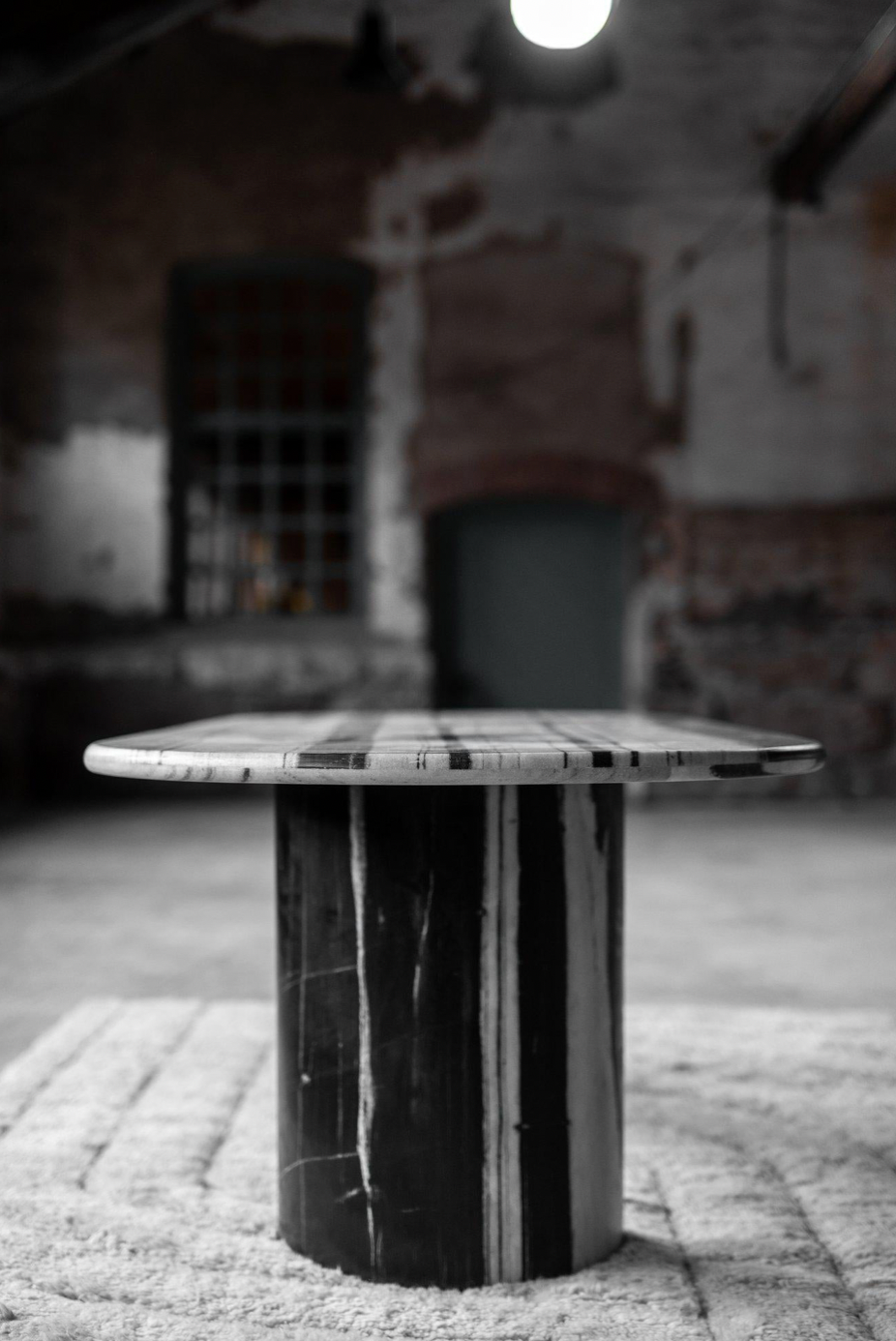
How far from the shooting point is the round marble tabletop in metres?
1.37

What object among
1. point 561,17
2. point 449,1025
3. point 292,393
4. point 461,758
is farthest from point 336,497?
point 461,758

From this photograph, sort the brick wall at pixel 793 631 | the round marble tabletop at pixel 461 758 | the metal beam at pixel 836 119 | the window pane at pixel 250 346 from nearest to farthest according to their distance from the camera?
1. the round marble tabletop at pixel 461 758
2. the metal beam at pixel 836 119
3. the brick wall at pixel 793 631
4. the window pane at pixel 250 346

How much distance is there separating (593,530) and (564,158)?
253 centimetres

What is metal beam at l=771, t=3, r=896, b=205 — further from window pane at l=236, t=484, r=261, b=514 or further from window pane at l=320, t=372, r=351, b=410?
window pane at l=236, t=484, r=261, b=514

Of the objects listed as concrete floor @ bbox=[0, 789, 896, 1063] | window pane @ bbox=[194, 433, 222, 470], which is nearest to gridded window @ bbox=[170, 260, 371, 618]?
window pane @ bbox=[194, 433, 222, 470]

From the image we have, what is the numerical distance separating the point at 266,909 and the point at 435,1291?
2.90m

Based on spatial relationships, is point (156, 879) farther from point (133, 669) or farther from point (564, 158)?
point (564, 158)

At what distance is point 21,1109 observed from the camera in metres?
2.29

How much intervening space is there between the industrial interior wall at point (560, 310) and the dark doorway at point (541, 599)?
0.28 meters

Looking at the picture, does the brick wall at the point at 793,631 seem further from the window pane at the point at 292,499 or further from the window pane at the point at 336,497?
the window pane at the point at 292,499

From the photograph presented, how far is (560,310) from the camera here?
7.89 metres

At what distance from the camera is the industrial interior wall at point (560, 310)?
7.86 metres

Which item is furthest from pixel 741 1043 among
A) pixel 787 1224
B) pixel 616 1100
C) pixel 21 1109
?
pixel 21 1109

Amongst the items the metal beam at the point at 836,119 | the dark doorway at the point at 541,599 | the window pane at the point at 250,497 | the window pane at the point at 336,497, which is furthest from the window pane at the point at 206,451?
the metal beam at the point at 836,119
